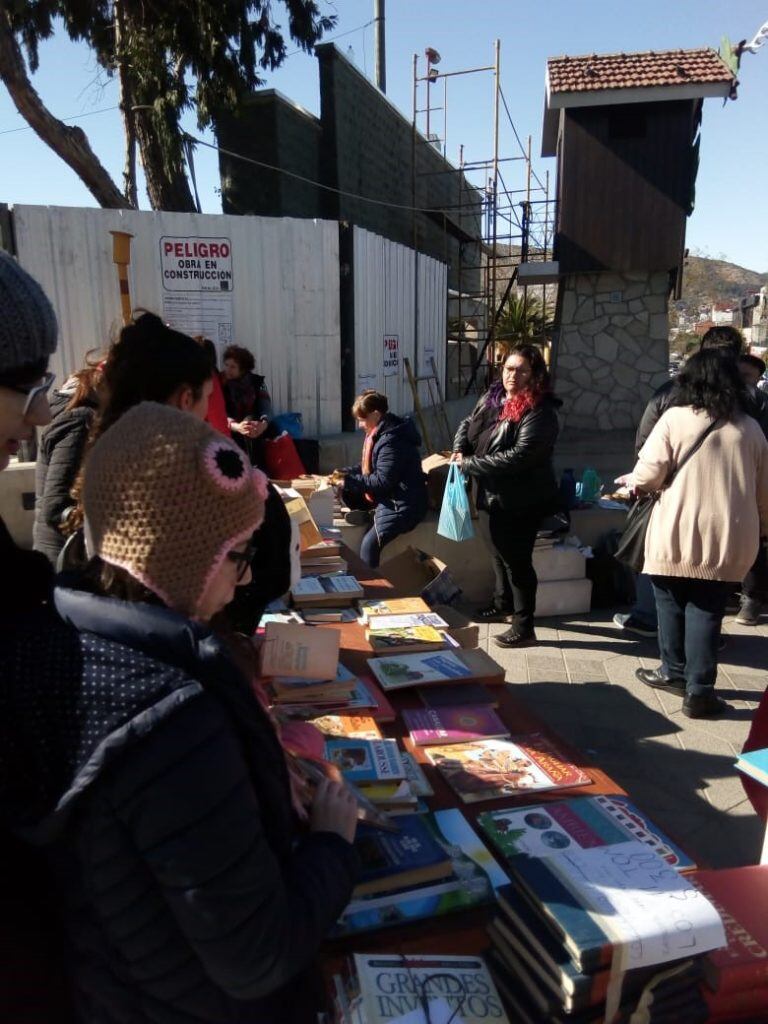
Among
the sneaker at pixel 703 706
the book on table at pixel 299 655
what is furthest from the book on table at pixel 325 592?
the sneaker at pixel 703 706

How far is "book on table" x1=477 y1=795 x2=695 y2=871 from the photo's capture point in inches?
58.2

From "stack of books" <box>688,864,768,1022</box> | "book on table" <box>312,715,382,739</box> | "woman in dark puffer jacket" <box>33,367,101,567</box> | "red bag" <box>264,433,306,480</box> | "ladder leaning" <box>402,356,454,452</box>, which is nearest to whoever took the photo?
"stack of books" <box>688,864,768,1022</box>

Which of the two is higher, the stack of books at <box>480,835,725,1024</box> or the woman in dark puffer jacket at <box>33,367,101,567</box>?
the woman in dark puffer jacket at <box>33,367,101,567</box>

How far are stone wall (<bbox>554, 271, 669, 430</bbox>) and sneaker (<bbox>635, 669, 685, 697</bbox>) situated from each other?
336 inches

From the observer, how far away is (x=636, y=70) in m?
11.1

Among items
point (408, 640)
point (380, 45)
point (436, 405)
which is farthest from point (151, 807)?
point (380, 45)

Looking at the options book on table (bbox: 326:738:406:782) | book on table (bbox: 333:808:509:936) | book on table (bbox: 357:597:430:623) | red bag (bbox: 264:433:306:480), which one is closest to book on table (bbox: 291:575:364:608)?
book on table (bbox: 357:597:430:623)

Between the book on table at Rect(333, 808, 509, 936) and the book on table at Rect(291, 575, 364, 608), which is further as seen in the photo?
the book on table at Rect(291, 575, 364, 608)

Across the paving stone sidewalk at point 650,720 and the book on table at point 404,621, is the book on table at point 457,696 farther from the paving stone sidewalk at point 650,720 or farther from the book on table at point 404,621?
the paving stone sidewalk at point 650,720

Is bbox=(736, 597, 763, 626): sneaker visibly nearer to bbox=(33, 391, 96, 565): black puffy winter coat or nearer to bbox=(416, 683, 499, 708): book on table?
bbox=(416, 683, 499, 708): book on table

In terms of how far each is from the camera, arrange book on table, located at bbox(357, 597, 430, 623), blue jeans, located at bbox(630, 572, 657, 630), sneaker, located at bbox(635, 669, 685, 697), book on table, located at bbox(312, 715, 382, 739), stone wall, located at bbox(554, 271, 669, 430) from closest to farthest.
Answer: book on table, located at bbox(312, 715, 382, 739)
book on table, located at bbox(357, 597, 430, 623)
sneaker, located at bbox(635, 669, 685, 697)
blue jeans, located at bbox(630, 572, 657, 630)
stone wall, located at bbox(554, 271, 669, 430)

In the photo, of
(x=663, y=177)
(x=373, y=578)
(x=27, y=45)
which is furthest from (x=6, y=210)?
→ (x=663, y=177)

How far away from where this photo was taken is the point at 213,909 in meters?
0.86

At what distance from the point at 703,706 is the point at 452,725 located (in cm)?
215
